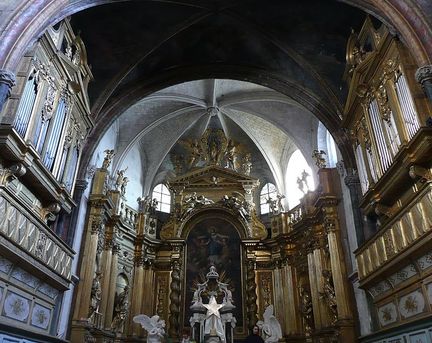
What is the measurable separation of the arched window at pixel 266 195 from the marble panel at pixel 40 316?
12.9 m

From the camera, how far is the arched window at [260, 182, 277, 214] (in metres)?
Answer: 21.4

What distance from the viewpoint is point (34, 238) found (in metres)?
9.34

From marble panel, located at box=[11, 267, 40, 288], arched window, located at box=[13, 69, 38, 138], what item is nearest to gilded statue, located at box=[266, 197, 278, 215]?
marble panel, located at box=[11, 267, 40, 288]

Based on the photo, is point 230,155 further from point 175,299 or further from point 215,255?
point 175,299

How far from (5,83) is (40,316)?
223 inches

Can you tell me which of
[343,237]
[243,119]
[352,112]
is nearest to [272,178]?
[243,119]

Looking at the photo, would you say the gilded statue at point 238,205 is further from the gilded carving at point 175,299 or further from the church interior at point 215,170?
the gilded carving at point 175,299

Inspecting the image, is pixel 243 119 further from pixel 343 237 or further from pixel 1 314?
pixel 1 314

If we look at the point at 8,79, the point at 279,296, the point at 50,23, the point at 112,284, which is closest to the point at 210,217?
the point at 279,296

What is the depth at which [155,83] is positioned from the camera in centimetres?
1616

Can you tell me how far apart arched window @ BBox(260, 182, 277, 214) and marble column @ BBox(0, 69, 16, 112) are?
15.2 metres

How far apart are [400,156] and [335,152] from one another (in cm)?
844

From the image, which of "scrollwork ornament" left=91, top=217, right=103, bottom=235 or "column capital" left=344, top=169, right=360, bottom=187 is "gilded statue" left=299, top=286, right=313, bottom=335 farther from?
"scrollwork ornament" left=91, top=217, right=103, bottom=235

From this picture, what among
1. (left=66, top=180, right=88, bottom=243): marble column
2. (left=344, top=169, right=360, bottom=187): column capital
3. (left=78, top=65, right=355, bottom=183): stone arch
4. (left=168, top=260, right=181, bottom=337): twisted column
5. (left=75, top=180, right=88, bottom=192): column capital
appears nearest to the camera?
(left=66, top=180, right=88, bottom=243): marble column
